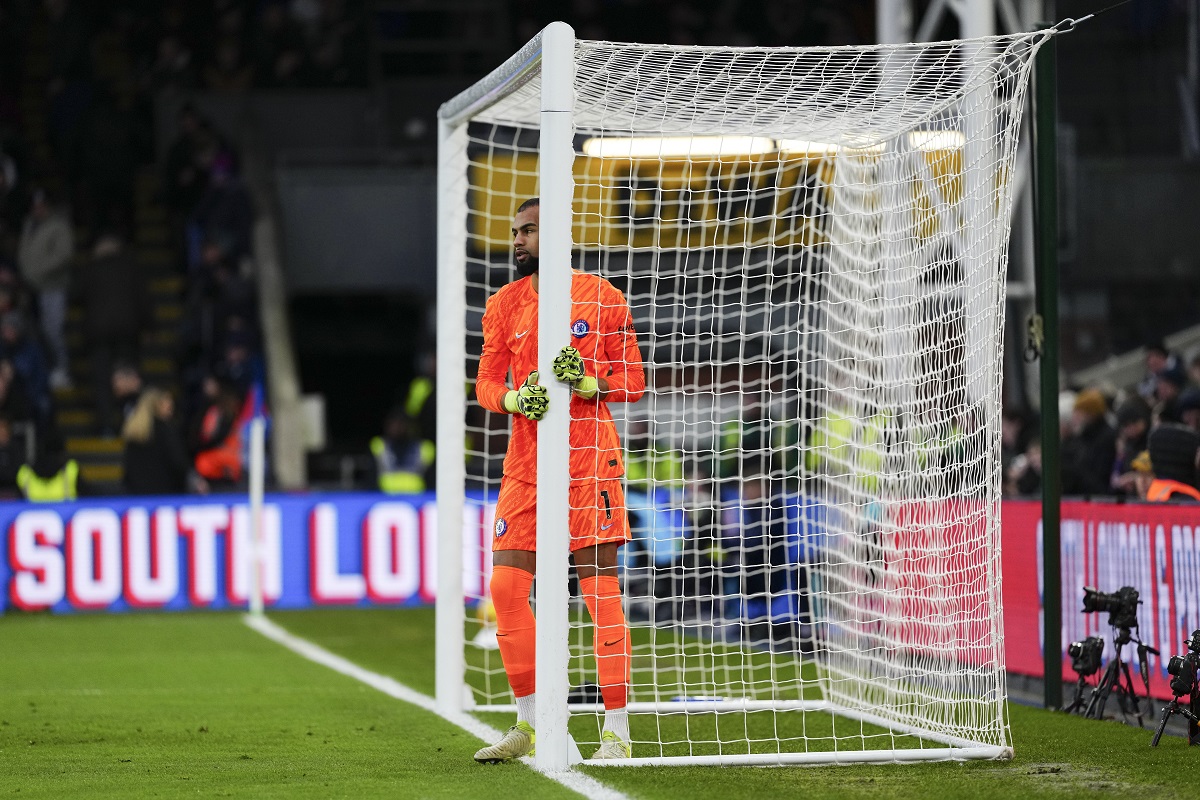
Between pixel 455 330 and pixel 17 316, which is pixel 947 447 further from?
pixel 17 316

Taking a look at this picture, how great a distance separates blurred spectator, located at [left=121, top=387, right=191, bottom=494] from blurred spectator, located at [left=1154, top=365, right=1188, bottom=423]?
8.31 meters

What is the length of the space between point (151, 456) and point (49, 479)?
0.89 m

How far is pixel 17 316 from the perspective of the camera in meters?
A: 18.0

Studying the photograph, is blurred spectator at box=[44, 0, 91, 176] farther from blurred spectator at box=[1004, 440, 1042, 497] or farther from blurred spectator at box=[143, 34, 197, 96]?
blurred spectator at box=[1004, 440, 1042, 497]

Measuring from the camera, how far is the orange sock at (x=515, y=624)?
6523mm

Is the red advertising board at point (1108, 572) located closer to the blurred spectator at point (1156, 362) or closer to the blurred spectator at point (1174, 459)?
the blurred spectator at point (1174, 459)

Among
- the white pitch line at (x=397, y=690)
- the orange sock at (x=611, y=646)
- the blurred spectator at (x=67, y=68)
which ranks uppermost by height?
the blurred spectator at (x=67, y=68)

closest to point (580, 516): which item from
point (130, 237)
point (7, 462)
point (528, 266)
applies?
point (528, 266)

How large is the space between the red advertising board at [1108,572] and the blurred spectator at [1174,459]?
0.80ft

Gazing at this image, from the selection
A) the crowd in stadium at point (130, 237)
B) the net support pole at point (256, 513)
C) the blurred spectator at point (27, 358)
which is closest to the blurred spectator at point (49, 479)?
the crowd in stadium at point (130, 237)

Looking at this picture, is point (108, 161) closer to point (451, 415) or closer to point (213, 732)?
point (451, 415)

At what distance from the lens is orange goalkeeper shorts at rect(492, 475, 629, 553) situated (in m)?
6.45

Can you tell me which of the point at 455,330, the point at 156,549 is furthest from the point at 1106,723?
the point at 156,549

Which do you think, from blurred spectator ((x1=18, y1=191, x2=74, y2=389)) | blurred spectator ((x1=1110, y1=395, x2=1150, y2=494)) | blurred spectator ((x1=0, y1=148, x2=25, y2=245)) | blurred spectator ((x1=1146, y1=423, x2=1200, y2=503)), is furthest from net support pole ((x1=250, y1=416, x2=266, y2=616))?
blurred spectator ((x1=1146, y1=423, x2=1200, y2=503))
